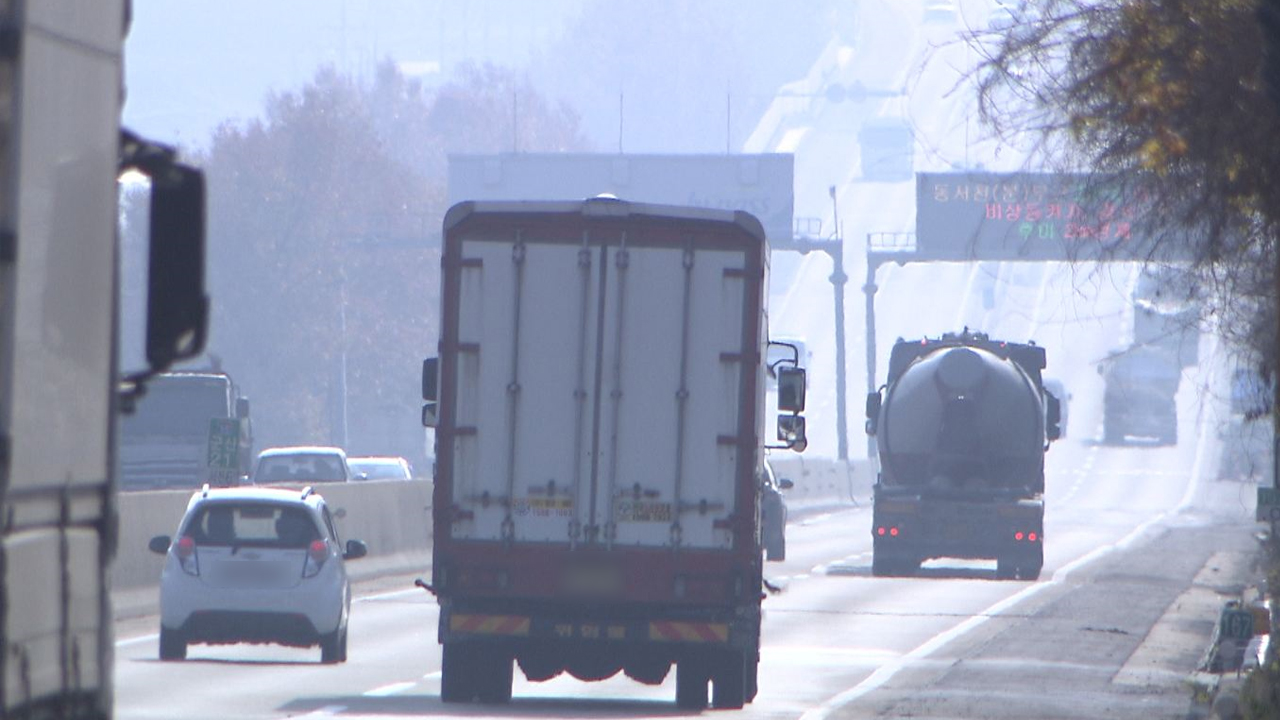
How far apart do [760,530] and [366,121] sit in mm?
83664

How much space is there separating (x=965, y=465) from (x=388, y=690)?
18074 mm

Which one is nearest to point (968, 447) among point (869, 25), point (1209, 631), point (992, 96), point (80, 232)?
point (1209, 631)

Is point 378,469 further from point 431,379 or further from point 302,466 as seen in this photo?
point 431,379

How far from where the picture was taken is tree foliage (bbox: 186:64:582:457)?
3233 inches

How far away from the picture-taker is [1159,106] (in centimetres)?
1181

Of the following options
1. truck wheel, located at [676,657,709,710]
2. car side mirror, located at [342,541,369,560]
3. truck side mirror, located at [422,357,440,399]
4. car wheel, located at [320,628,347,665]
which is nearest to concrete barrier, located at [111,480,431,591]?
car side mirror, located at [342,541,369,560]

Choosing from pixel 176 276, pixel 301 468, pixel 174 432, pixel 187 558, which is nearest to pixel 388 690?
pixel 187 558

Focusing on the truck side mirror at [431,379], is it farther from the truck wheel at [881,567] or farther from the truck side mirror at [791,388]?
the truck wheel at [881,567]

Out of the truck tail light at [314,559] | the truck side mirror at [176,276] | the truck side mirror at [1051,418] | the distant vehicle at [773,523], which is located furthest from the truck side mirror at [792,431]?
the truck side mirror at [1051,418]

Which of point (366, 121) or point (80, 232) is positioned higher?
point (366, 121)

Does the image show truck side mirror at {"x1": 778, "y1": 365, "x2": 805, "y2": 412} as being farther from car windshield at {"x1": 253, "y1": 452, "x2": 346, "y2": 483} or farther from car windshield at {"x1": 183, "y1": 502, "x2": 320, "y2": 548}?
car windshield at {"x1": 253, "y1": 452, "x2": 346, "y2": 483}

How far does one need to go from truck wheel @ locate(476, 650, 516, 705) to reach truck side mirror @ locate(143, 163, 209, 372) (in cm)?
1022

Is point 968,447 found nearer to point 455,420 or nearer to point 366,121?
point 455,420

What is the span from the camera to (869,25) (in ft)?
569
